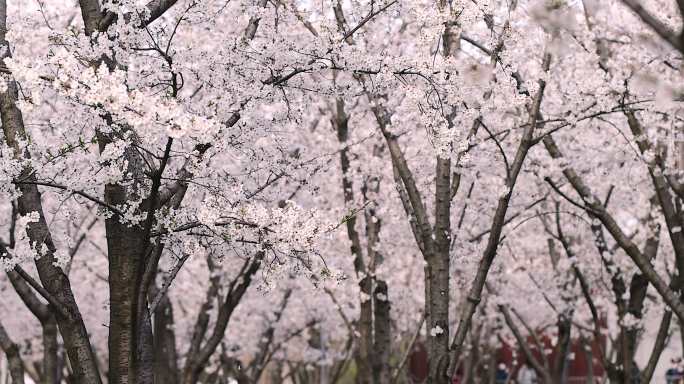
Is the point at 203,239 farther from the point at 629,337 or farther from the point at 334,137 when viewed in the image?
the point at 334,137

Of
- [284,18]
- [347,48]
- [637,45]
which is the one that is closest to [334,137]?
[637,45]

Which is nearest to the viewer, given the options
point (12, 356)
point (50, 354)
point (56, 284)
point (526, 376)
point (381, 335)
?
point (56, 284)

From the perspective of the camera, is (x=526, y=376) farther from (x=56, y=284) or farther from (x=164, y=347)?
(x=56, y=284)

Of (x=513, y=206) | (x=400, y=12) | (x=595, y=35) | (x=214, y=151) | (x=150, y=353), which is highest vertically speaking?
(x=595, y=35)

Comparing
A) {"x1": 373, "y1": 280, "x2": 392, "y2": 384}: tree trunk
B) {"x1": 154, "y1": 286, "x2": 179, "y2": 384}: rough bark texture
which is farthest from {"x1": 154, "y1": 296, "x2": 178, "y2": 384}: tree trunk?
{"x1": 373, "y1": 280, "x2": 392, "y2": 384}: tree trunk

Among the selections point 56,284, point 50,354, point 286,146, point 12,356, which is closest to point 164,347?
point 50,354

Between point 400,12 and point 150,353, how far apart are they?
350 cm

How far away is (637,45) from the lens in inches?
507

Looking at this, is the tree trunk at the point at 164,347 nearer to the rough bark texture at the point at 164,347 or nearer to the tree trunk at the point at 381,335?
the rough bark texture at the point at 164,347

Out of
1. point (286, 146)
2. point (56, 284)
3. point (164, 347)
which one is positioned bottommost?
point (56, 284)

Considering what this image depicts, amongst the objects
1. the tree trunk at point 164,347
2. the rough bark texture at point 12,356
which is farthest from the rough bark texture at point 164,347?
the rough bark texture at point 12,356

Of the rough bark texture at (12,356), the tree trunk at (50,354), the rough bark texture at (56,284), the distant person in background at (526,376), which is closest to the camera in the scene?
the rough bark texture at (56,284)

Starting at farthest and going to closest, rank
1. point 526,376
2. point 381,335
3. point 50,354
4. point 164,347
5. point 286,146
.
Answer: point 526,376 → point 164,347 → point 381,335 → point 50,354 → point 286,146

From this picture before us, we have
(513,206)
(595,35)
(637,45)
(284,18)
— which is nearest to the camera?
(284,18)
